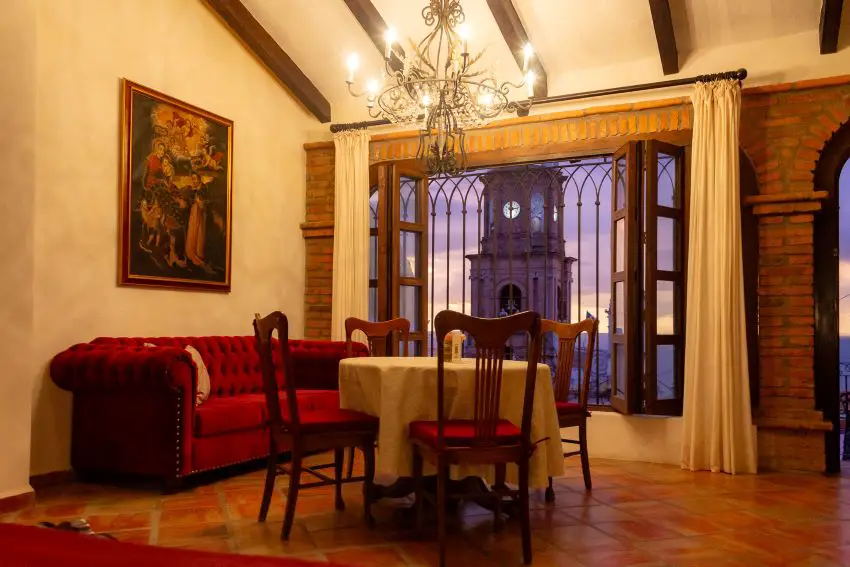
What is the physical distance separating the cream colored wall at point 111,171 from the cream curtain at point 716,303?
324cm

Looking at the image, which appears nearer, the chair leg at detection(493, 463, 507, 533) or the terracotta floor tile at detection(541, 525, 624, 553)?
the terracotta floor tile at detection(541, 525, 624, 553)

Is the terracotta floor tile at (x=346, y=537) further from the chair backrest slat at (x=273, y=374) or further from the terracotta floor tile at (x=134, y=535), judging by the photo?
the terracotta floor tile at (x=134, y=535)

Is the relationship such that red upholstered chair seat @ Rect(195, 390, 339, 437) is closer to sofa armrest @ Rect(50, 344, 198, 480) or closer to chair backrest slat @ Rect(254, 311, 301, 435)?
sofa armrest @ Rect(50, 344, 198, 480)

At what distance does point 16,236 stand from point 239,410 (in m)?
1.55

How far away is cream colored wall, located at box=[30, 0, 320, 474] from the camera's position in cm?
417

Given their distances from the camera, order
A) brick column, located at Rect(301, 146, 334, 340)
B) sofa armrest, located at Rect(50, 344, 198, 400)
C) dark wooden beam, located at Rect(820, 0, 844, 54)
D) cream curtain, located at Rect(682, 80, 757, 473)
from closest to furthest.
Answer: sofa armrest, located at Rect(50, 344, 198, 400) → dark wooden beam, located at Rect(820, 0, 844, 54) → cream curtain, located at Rect(682, 80, 757, 473) → brick column, located at Rect(301, 146, 334, 340)

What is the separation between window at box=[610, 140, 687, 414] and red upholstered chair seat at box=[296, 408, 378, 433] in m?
2.32

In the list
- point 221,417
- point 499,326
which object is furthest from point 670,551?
point 221,417

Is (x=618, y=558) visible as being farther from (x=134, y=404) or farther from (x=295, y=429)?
(x=134, y=404)

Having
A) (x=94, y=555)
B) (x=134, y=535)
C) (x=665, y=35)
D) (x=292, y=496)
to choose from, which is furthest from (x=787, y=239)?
(x=94, y=555)

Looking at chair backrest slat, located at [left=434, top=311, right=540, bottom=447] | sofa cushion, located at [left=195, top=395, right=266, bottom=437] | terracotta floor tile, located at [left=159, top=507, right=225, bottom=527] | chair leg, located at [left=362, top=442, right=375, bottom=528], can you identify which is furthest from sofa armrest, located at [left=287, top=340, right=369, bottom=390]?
chair backrest slat, located at [left=434, top=311, right=540, bottom=447]

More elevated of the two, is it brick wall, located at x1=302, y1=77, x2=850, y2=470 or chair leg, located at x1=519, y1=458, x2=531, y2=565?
brick wall, located at x1=302, y1=77, x2=850, y2=470

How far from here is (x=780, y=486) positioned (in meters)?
4.28

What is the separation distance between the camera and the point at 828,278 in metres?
4.84
